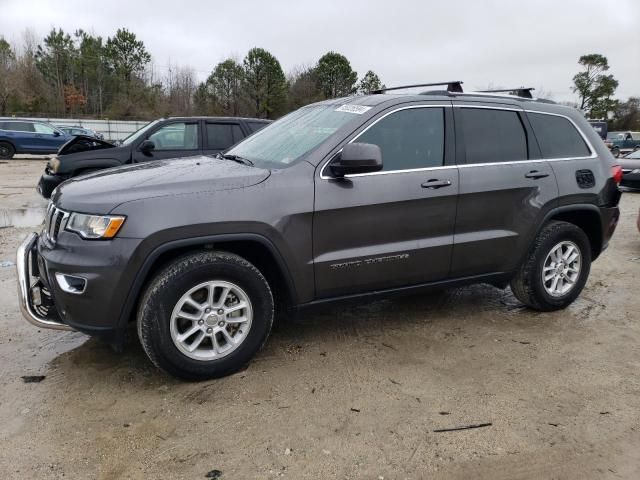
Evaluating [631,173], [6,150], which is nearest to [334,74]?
[6,150]

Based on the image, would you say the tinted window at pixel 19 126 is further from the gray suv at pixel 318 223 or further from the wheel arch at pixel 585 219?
the wheel arch at pixel 585 219

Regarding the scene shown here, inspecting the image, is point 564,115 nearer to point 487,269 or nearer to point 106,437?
point 487,269

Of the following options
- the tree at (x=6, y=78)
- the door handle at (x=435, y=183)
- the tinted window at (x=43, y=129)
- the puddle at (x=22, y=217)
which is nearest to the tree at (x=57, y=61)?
the tree at (x=6, y=78)

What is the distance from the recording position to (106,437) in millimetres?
2703

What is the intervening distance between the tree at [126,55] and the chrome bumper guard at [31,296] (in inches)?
2193

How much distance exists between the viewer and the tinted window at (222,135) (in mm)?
8664

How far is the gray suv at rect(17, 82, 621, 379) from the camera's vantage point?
298 centimetres

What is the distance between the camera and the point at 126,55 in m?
55.1

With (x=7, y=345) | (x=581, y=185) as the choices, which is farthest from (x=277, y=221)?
(x=581, y=185)

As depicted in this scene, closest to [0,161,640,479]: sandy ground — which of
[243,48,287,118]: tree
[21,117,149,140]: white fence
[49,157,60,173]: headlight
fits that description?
[49,157,60,173]: headlight

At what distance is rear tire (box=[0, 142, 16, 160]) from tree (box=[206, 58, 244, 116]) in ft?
94.2

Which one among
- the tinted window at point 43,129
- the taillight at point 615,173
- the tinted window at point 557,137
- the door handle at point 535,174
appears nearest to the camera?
the door handle at point 535,174

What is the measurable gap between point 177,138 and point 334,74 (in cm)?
4780

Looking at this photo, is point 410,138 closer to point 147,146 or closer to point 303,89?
point 147,146
